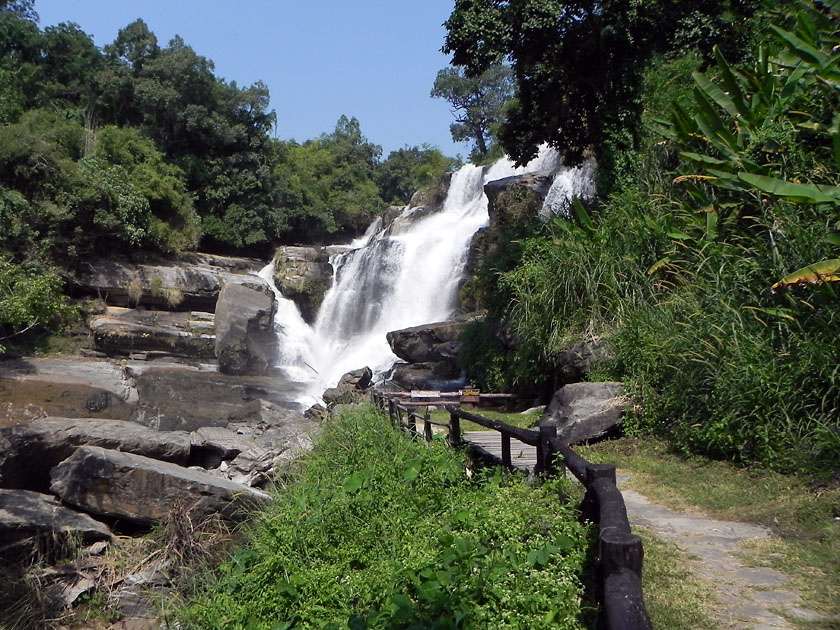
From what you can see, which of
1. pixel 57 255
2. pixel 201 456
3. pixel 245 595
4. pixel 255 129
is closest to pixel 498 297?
pixel 201 456

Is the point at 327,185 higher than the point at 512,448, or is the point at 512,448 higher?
the point at 327,185

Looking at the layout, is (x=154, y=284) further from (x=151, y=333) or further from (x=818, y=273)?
(x=818, y=273)

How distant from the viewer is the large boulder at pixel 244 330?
24.3 meters

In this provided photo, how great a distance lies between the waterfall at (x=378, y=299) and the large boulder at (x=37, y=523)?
14992 mm

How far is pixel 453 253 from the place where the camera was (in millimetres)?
26312

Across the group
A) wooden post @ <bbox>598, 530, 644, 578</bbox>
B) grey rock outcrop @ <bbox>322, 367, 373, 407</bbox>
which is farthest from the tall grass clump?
grey rock outcrop @ <bbox>322, 367, 373, 407</bbox>

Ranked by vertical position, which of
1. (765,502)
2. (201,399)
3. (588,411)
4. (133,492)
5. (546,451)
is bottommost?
(201,399)

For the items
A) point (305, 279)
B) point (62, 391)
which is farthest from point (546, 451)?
point (305, 279)

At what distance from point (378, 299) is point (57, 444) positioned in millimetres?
17251

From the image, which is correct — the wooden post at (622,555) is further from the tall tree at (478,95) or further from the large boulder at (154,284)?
the tall tree at (478,95)

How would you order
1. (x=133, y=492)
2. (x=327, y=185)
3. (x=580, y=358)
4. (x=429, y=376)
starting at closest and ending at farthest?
(x=133, y=492), (x=580, y=358), (x=429, y=376), (x=327, y=185)

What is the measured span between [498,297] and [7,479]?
947 cm

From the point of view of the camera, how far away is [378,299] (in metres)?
27.1

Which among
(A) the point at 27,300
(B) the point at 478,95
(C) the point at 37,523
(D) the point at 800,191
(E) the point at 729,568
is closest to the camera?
(E) the point at 729,568
